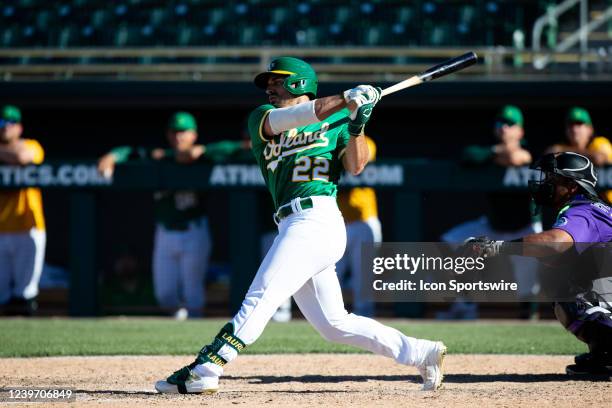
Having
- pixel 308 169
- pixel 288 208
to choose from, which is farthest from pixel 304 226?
pixel 308 169

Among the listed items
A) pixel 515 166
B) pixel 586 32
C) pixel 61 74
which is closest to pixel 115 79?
pixel 61 74

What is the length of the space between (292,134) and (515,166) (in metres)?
4.45

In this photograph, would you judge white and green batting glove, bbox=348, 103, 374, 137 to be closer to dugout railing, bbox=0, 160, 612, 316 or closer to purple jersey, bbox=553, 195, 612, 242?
purple jersey, bbox=553, 195, 612, 242

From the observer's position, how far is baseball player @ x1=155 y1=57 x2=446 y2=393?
4020mm

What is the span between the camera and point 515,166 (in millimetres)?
8266

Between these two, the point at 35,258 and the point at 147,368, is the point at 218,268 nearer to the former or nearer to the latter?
the point at 35,258

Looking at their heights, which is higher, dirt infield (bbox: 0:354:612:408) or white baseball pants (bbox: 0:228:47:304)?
white baseball pants (bbox: 0:228:47:304)

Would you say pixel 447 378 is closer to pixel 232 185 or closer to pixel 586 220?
pixel 586 220

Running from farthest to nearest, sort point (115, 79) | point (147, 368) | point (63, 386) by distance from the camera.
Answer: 1. point (115, 79)
2. point (147, 368)
3. point (63, 386)

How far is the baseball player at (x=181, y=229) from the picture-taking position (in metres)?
8.47

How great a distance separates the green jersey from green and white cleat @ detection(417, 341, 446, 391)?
33.3 inches

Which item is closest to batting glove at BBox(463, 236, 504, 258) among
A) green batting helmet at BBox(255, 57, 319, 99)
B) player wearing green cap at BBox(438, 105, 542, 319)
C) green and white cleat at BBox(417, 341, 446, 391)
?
green and white cleat at BBox(417, 341, 446, 391)

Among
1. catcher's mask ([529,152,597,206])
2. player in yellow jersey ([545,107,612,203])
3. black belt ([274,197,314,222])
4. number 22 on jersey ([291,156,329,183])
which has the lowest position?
black belt ([274,197,314,222])

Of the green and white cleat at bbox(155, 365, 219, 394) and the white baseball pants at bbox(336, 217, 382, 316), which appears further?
the white baseball pants at bbox(336, 217, 382, 316)
